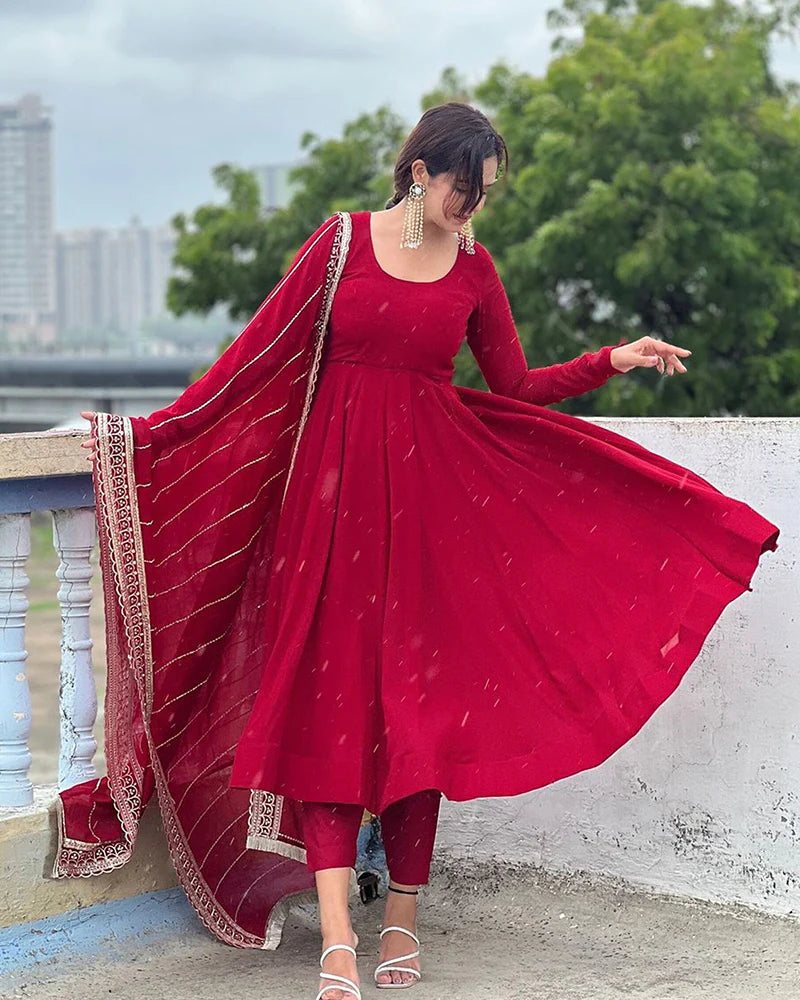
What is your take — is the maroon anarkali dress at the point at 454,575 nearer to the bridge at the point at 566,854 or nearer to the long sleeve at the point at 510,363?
the long sleeve at the point at 510,363

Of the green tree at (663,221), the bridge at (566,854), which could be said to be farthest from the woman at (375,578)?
the green tree at (663,221)

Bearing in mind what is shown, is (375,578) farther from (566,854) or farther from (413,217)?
(566,854)

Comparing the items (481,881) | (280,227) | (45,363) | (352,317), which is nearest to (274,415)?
(352,317)

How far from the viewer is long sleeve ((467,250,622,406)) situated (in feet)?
10.3

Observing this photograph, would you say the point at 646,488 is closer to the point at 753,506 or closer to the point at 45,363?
the point at 753,506

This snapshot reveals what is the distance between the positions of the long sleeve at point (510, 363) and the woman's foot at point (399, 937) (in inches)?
42.0

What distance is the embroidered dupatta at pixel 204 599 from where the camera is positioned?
2.94 metres

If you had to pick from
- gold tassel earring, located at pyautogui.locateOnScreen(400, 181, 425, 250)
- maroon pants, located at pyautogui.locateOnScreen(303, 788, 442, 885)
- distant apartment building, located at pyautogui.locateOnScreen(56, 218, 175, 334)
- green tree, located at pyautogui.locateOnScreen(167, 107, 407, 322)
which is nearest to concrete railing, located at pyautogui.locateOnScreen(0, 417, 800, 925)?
maroon pants, located at pyautogui.locateOnScreen(303, 788, 442, 885)

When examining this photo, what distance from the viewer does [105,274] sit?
372ft

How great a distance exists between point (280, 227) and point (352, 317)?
50.6 feet

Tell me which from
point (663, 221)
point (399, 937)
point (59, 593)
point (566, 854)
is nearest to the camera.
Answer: point (399, 937)

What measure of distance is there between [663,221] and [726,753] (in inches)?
415

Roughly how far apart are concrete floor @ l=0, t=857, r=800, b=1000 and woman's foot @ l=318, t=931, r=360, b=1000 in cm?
13

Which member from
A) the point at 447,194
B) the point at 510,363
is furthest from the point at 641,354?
the point at 447,194
